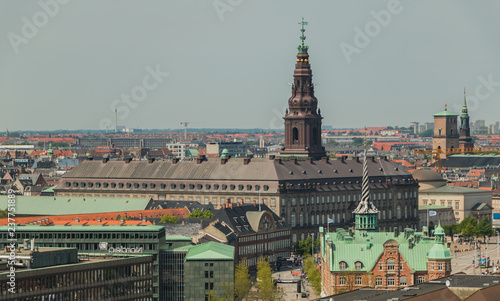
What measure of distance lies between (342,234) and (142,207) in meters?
54.7

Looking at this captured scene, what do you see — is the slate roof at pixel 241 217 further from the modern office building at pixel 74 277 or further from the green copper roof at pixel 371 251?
the modern office building at pixel 74 277

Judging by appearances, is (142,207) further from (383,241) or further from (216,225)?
(383,241)

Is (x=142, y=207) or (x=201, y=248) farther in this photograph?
(x=142, y=207)

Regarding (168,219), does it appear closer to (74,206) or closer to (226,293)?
(74,206)

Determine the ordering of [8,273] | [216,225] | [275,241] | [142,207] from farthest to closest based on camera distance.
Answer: [142,207]
[275,241]
[216,225]
[8,273]

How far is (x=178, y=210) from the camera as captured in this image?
622ft

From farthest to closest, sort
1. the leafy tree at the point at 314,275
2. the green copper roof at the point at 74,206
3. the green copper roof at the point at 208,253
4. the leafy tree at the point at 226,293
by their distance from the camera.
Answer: the green copper roof at the point at 74,206
the leafy tree at the point at 314,275
the green copper roof at the point at 208,253
the leafy tree at the point at 226,293

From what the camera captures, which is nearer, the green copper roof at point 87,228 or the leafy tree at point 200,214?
the green copper roof at point 87,228

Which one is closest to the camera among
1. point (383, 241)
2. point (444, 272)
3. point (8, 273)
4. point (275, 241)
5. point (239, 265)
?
point (8, 273)

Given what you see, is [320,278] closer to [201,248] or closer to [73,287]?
[201,248]

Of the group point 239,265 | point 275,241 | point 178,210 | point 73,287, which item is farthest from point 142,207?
point 73,287

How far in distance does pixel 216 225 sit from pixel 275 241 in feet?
53.6

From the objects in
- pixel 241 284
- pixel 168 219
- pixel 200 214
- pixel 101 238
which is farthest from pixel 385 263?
pixel 200 214

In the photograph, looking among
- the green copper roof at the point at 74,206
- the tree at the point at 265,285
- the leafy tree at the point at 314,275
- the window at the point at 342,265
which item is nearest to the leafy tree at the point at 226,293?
the tree at the point at 265,285
